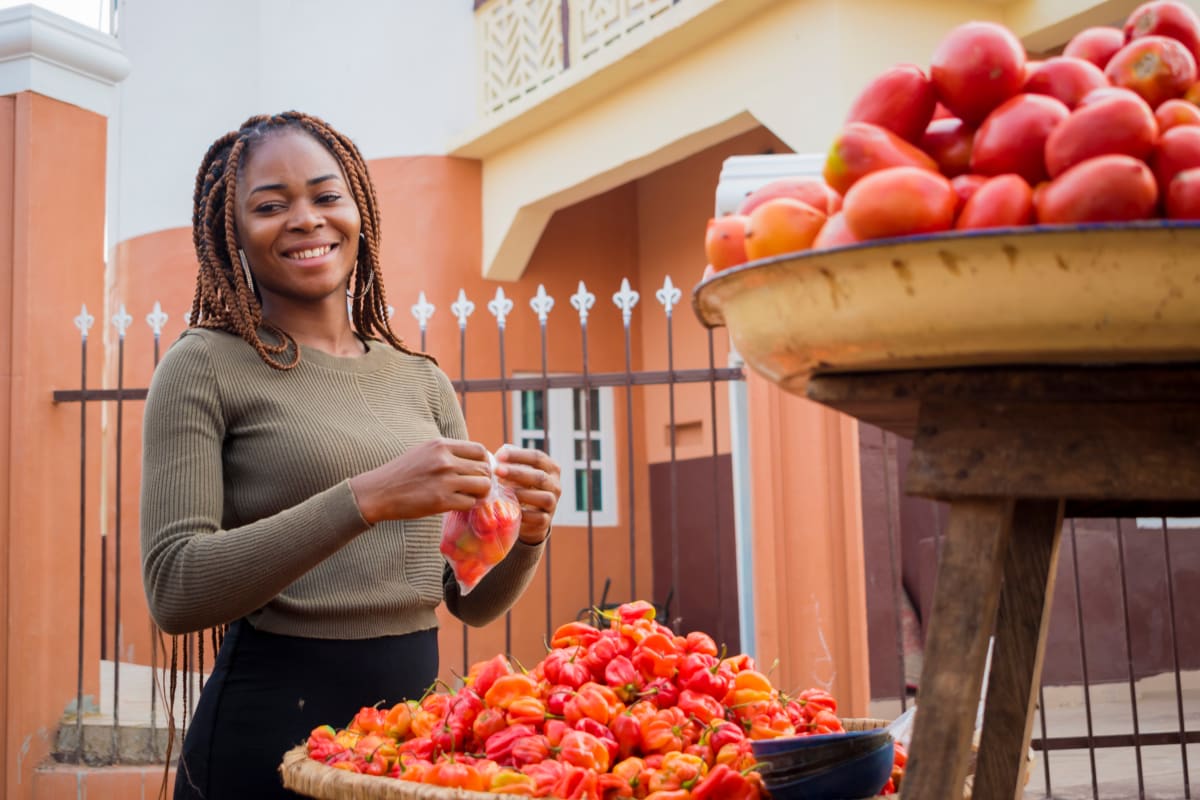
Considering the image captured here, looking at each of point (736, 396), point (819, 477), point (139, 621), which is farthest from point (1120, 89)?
point (139, 621)

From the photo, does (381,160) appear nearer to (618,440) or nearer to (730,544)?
(618,440)

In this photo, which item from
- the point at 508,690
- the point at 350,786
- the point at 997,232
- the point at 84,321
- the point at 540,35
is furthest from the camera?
the point at 540,35

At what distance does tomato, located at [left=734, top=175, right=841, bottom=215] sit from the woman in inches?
20.2

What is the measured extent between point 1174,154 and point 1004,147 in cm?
13

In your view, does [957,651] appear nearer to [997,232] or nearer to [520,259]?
[997,232]

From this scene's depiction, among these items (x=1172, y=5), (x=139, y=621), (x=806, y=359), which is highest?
(x=1172, y=5)

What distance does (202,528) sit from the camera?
61.3 inches

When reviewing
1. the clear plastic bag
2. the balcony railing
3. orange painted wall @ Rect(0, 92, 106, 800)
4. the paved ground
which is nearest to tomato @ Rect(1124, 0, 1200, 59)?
the clear plastic bag

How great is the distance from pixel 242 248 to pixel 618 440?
6891 millimetres

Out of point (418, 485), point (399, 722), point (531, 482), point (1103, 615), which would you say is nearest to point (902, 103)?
point (418, 485)

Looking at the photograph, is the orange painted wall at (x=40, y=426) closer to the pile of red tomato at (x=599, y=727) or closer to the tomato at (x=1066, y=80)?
the pile of red tomato at (x=599, y=727)

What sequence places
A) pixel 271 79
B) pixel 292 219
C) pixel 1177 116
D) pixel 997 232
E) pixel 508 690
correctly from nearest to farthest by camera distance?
pixel 997 232
pixel 1177 116
pixel 508 690
pixel 292 219
pixel 271 79

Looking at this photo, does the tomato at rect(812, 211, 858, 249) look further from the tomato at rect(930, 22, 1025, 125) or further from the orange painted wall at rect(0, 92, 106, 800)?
the orange painted wall at rect(0, 92, 106, 800)

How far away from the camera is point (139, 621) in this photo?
8.54 m
